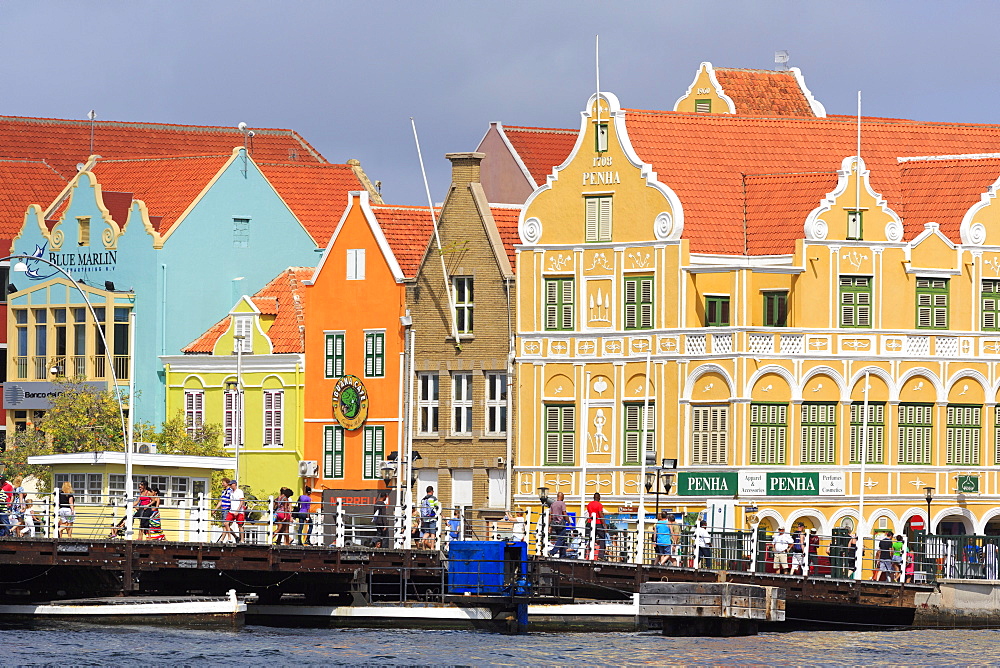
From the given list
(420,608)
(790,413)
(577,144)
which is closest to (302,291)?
(577,144)

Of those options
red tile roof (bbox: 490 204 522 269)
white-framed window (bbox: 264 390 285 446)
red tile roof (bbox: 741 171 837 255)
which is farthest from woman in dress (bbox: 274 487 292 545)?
red tile roof (bbox: 741 171 837 255)

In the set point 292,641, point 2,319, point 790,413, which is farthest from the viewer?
point 2,319

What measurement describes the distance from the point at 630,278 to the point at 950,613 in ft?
59.9

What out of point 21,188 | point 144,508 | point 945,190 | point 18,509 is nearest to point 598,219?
point 945,190

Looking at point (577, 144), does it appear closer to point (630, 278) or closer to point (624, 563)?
point (630, 278)

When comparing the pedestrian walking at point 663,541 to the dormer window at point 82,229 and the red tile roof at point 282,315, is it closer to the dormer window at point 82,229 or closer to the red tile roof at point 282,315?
the red tile roof at point 282,315

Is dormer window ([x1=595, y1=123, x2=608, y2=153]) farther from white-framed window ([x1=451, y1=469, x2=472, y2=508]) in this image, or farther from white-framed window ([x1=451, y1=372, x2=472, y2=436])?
white-framed window ([x1=451, y1=469, x2=472, y2=508])

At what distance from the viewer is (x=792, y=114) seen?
101688 millimetres

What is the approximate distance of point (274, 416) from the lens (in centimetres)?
9831

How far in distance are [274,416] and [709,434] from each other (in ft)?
56.9

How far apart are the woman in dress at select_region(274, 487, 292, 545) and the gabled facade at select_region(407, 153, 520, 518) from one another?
11674 mm

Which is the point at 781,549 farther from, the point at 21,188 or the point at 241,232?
the point at 21,188

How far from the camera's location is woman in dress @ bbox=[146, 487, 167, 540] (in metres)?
75.2

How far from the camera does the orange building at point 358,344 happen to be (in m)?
95.3
